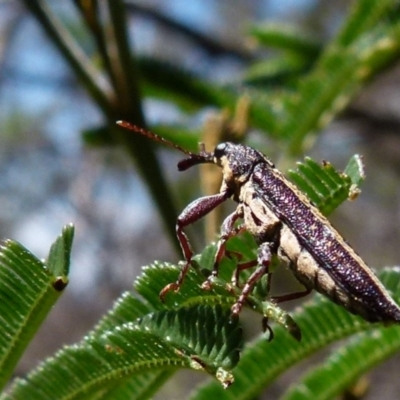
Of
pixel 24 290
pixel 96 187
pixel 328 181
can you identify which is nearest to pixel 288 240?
pixel 328 181

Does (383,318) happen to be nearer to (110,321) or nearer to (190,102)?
(110,321)

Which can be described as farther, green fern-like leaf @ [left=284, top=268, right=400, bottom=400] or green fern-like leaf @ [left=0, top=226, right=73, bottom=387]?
green fern-like leaf @ [left=284, top=268, right=400, bottom=400]

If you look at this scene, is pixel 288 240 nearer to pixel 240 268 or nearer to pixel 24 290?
pixel 240 268

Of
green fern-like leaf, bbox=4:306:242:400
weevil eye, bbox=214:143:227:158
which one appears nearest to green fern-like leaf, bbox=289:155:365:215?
green fern-like leaf, bbox=4:306:242:400

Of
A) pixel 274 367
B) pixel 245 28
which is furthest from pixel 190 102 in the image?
pixel 274 367

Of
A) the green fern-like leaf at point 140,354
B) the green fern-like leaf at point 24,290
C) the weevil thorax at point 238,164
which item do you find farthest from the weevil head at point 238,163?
the green fern-like leaf at point 24,290

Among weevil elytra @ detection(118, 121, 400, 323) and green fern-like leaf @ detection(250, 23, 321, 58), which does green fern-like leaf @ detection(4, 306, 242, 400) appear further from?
green fern-like leaf @ detection(250, 23, 321, 58)

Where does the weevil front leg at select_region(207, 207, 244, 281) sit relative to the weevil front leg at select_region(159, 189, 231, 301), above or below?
below
